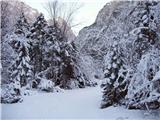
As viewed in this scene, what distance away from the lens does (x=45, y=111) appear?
33.0 feet

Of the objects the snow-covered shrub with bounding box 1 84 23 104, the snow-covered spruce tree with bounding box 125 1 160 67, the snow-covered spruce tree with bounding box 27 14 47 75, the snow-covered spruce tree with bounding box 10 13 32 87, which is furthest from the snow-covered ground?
the snow-covered spruce tree with bounding box 27 14 47 75

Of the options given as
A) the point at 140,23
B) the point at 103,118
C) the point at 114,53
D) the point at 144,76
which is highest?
the point at 140,23

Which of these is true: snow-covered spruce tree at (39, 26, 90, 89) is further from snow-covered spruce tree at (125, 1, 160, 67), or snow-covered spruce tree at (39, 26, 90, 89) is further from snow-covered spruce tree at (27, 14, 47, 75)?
snow-covered spruce tree at (125, 1, 160, 67)

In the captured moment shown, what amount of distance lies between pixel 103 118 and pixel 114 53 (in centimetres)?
232

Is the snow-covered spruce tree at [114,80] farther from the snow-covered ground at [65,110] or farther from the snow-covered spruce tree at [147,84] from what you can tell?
the snow-covered spruce tree at [147,84]

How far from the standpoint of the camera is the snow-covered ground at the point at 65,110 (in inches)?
362

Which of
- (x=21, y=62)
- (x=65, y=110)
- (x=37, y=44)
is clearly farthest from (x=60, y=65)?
(x=65, y=110)

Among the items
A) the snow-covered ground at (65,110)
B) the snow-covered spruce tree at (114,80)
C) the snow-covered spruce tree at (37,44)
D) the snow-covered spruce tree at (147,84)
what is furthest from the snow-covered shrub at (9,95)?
the snow-covered spruce tree at (37,44)

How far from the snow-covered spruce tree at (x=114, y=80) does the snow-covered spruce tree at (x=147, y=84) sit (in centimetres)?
94

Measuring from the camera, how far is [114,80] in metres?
10.3

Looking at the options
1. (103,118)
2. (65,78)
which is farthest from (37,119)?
(65,78)

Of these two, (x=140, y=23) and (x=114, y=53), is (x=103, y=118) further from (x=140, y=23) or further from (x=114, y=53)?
(x=140, y=23)

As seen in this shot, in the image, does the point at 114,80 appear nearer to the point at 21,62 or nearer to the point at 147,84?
the point at 147,84

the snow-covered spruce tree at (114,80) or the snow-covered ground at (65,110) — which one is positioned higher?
the snow-covered spruce tree at (114,80)
